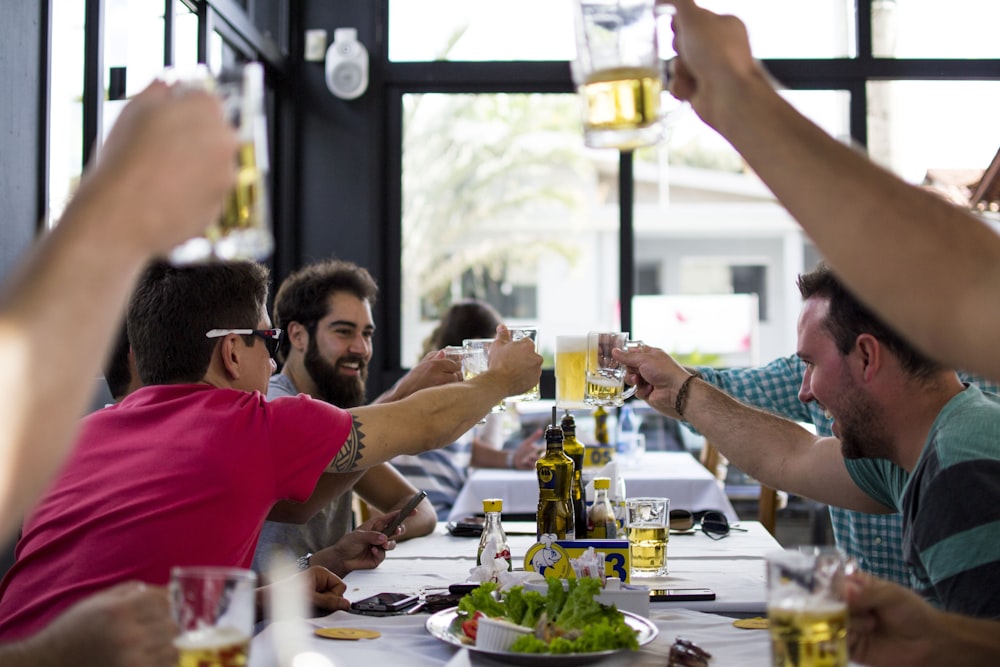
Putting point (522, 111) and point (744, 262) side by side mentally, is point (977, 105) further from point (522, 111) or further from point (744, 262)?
point (744, 262)

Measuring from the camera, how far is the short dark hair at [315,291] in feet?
11.9

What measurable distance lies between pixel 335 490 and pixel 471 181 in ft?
29.5

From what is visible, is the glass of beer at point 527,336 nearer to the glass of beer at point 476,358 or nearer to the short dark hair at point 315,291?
the glass of beer at point 476,358

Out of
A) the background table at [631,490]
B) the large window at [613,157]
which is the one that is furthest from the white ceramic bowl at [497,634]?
the background table at [631,490]

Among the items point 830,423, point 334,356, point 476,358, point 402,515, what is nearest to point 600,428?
point 334,356

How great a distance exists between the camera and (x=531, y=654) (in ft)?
4.89

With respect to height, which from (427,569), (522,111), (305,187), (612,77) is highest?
(522,111)

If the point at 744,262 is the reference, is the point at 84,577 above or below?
below

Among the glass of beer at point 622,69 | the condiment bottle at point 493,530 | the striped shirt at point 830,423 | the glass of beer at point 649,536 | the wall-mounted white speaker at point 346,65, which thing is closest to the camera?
the glass of beer at point 622,69

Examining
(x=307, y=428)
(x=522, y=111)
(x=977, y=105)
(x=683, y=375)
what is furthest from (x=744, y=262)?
(x=307, y=428)

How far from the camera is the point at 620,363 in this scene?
8.44 ft

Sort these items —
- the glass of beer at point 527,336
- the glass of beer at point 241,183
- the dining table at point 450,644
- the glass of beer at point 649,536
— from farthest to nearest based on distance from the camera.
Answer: the glass of beer at point 527,336
the glass of beer at point 649,536
the dining table at point 450,644
the glass of beer at point 241,183

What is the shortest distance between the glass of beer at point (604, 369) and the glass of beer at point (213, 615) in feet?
5.18

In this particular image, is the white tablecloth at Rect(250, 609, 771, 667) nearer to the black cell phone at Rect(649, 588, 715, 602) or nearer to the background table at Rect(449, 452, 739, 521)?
the black cell phone at Rect(649, 588, 715, 602)
